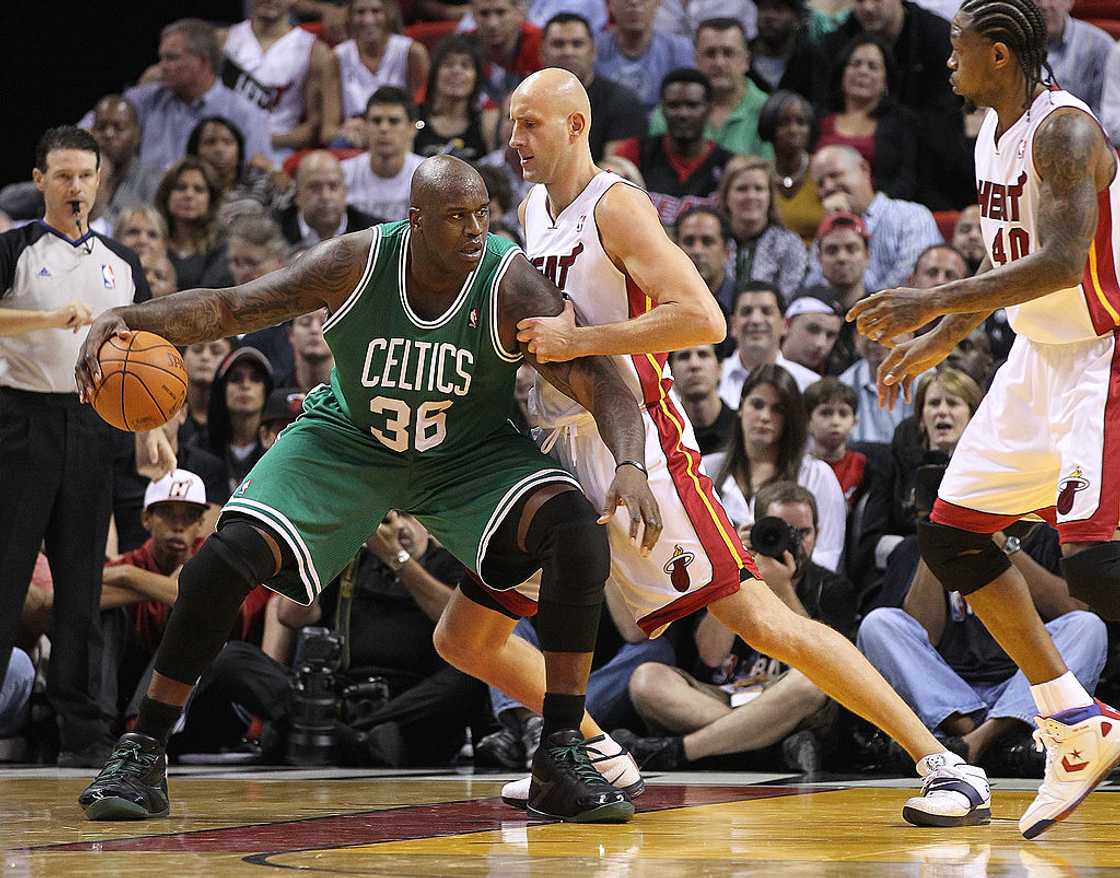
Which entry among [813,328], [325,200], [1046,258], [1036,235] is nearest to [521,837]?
[1046,258]

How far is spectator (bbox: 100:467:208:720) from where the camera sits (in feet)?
23.2

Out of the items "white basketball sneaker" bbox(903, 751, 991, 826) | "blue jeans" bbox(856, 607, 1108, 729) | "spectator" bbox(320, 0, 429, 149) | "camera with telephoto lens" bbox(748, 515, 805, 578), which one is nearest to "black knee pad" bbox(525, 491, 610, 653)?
"white basketball sneaker" bbox(903, 751, 991, 826)

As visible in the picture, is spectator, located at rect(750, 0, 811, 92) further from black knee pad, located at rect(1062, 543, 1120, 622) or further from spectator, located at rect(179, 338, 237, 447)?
black knee pad, located at rect(1062, 543, 1120, 622)

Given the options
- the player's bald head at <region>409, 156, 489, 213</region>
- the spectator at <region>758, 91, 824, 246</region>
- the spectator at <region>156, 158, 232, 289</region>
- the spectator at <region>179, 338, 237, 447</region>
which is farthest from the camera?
the spectator at <region>156, 158, 232, 289</region>

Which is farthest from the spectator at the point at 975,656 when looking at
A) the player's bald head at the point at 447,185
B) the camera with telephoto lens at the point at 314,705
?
the player's bald head at the point at 447,185

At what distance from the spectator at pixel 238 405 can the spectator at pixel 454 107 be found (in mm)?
2790

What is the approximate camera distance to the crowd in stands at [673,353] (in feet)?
21.1

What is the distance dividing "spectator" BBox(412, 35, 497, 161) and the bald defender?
6.03m

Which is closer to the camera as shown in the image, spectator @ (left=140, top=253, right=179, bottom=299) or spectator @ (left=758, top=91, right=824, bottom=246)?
spectator @ (left=140, top=253, right=179, bottom=299)

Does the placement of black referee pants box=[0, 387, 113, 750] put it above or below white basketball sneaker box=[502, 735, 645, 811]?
above

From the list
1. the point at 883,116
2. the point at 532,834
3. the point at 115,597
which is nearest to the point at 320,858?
the point at 532,834

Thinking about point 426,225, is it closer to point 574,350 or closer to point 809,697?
point 574,350

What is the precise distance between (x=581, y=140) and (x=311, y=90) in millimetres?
7756

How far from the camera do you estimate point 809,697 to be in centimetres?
623
